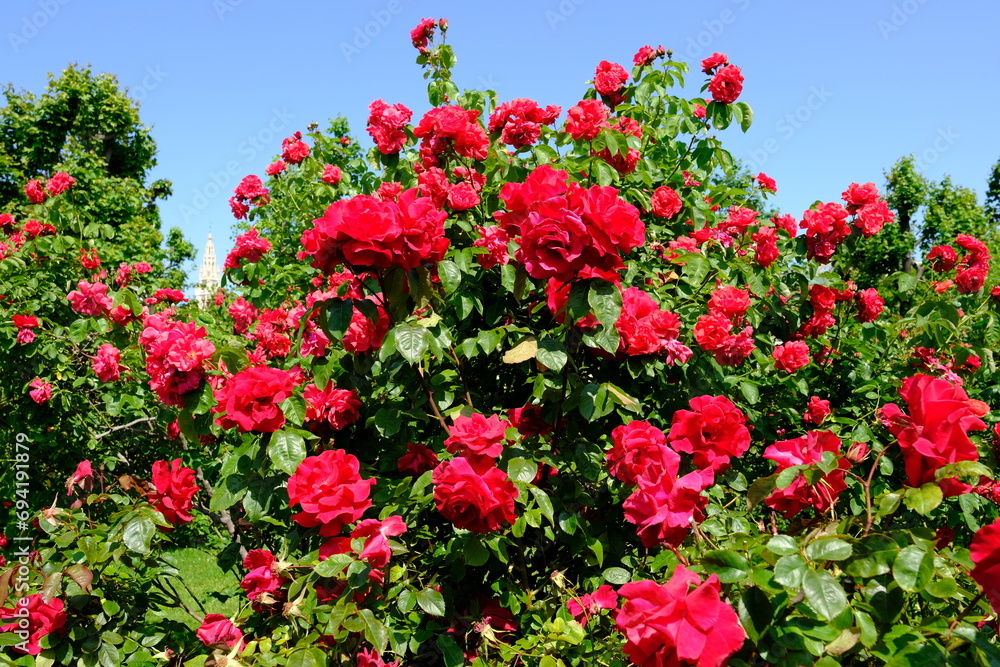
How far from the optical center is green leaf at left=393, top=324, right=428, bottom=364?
1.55 metres

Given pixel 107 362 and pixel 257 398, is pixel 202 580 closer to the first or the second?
pixel 107 362

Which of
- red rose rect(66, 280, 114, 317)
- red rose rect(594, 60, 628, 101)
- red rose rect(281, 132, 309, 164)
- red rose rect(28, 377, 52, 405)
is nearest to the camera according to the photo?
red rose rect(594, 60, 628, 101)

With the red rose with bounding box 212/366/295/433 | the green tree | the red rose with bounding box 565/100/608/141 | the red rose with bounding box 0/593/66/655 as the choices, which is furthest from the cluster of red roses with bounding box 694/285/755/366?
the green tree

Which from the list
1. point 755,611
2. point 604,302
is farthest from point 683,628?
point 604,302

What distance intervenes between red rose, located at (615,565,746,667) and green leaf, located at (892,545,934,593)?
0.24 m

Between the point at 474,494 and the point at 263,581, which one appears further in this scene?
the point at 263,581

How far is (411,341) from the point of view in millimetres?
1573

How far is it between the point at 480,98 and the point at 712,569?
226 centimetres

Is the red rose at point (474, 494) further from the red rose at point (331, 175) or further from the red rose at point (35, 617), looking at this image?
the red rose at point (331, 175)

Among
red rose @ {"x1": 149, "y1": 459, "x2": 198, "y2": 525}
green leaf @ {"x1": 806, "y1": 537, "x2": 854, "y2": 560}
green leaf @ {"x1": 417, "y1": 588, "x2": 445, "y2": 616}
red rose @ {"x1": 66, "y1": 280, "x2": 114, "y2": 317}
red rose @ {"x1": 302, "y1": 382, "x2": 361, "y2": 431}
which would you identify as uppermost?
red rose @ {"x1": 66, "y1": 280, "x2": 114, "y2": 317}

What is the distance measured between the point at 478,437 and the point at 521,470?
14cm

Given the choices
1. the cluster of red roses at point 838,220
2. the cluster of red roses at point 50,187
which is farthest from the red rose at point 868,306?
the cluster of red roses at point 50,187

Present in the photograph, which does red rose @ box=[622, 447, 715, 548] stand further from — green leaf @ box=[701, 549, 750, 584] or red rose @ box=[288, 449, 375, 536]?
red rose @ box=[288, 449, 375, 536]

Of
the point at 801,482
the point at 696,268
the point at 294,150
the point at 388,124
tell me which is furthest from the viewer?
the point at 294,150
